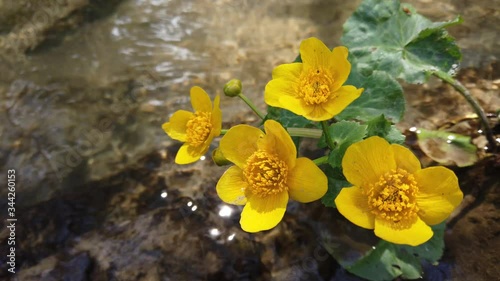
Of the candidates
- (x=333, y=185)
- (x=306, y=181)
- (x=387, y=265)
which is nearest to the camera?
(x=306, y=181)

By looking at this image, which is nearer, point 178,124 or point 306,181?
point 306,181

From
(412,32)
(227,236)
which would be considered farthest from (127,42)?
(412,32)

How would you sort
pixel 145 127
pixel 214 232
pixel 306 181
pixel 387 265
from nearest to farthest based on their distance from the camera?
1. pixel 306 181
2. pixel 387 265
3. pixel 214 232
4. pixel 145 127

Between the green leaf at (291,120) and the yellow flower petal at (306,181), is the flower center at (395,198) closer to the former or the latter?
the yellow flower petal at (306,181)

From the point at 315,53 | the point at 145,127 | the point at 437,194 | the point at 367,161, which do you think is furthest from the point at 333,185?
the point at 145,127

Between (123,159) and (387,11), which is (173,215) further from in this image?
(387,11)

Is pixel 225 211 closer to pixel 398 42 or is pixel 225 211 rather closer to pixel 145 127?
pixel 145 127

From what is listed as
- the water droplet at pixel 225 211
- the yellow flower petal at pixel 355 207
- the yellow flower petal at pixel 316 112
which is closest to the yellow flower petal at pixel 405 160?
the yellow flower petal at pixel 355 207
